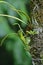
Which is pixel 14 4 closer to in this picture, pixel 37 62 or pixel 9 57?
pixel 9 57

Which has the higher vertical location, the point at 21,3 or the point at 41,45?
the point at 21,3

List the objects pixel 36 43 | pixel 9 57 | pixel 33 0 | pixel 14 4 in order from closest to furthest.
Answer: pixel 9 57 → pixel 14 4 → pixel 33 0 → pixel 36 43

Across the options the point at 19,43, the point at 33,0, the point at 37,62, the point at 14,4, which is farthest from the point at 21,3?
the point at 37,62

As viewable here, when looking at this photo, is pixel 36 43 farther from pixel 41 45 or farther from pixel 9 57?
pixel 9 57

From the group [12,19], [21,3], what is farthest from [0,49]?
[21,3]

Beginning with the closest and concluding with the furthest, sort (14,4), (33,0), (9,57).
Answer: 1. (9,57)
2. (14,4)
3. (33,0)

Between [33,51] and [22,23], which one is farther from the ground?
[22,23]

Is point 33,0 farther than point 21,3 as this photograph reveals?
Yes

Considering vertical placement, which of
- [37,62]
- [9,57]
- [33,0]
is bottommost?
[37,62]

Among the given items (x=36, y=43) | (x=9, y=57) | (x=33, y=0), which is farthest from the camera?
(x=36, y=43)
